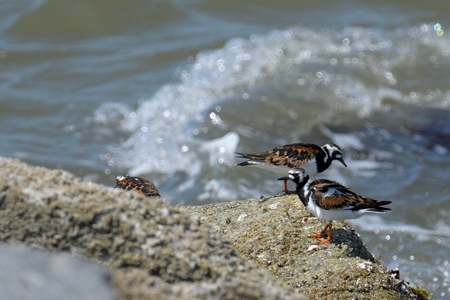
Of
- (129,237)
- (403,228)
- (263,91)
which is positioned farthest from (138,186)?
(263,91)

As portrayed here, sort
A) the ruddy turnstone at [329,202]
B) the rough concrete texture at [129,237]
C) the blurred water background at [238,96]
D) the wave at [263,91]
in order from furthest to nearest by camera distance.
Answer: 1. the wave at [263,91]
2. the blurred water background at [238,96]
3. the ruddy turnstone at [329,202]
4. the rough concrete texture at [129,237]

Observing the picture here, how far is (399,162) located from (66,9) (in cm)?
1010

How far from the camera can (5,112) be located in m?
13.9

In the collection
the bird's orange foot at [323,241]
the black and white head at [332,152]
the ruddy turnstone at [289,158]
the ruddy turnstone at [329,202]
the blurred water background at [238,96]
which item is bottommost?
the blurred water background at [238,96]

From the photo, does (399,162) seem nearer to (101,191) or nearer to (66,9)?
(101,191)

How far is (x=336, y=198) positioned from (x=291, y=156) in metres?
1.21

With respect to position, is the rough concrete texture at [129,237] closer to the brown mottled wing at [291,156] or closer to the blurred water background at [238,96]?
the brown mottled wing at [291,156]

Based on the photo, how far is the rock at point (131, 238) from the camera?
297cm

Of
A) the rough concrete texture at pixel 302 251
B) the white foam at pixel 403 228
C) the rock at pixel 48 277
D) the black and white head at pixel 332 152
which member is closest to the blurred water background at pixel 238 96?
the white foam at pixel 403 228

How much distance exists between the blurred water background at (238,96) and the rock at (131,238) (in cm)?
467

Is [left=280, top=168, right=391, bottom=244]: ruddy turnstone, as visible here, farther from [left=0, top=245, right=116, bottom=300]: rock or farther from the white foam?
the white foam

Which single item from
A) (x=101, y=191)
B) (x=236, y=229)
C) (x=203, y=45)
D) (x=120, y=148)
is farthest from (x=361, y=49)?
(x=101, y=191)

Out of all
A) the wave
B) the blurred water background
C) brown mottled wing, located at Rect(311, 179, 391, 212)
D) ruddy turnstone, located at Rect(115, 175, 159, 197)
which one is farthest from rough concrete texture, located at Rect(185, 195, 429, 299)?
the wave

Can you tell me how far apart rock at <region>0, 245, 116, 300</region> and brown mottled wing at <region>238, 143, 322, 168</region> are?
3.67 m
